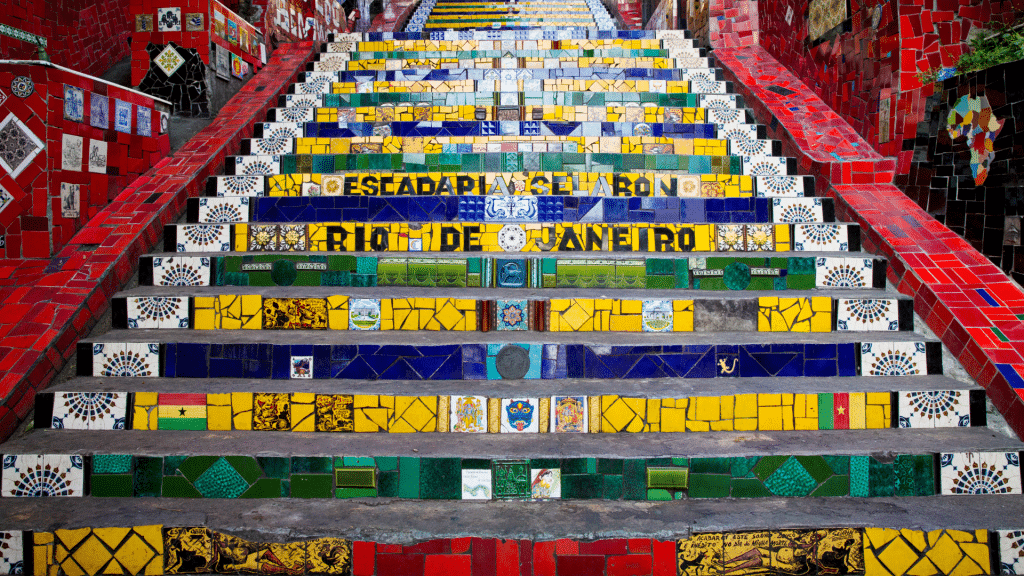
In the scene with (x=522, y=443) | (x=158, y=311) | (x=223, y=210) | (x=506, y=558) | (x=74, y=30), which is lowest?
(x=506, y=558)

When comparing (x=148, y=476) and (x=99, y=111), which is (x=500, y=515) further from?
(x=99, y=111)

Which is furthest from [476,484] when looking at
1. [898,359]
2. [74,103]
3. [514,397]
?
[74,103]

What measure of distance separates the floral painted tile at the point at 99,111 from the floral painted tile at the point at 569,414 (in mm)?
2810

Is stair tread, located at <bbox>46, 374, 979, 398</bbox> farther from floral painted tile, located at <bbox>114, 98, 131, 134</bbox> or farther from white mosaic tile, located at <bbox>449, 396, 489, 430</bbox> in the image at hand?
floral painted tile, located at <bbox>114, 98, 131, 134</bbox>

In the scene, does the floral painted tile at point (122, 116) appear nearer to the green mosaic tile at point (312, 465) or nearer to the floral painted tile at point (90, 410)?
the floral painted tile at point (90, 410)

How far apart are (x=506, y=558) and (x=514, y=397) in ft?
1.82

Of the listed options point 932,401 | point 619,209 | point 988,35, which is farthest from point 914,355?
point 988,35

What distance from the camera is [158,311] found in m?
2.36

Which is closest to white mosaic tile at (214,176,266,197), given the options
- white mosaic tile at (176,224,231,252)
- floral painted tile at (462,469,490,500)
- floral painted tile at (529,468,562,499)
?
white mosaic tile at (176,224,231,252)

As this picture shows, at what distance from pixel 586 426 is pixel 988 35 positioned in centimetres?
296

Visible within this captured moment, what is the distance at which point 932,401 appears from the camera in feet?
6.60

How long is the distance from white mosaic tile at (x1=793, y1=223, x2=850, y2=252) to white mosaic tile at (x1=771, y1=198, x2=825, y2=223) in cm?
17

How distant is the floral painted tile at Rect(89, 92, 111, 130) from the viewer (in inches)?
110

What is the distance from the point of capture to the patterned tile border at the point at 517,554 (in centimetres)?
161
